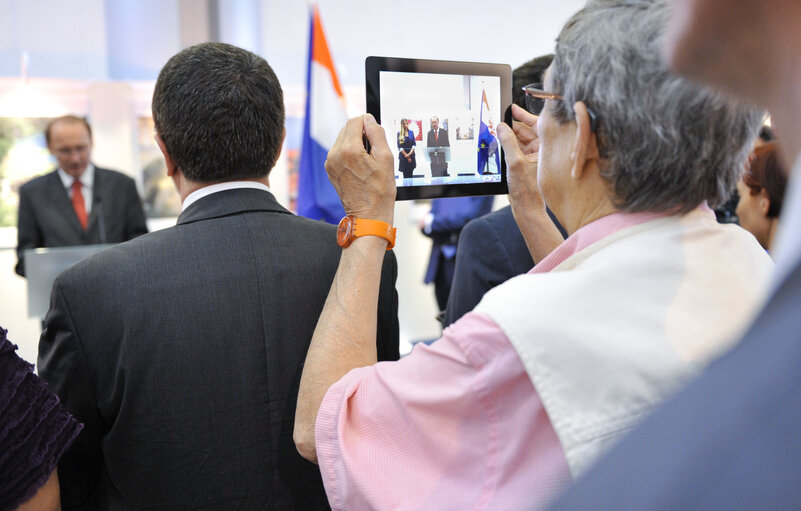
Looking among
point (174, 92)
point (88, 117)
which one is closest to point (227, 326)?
point (174, 92)

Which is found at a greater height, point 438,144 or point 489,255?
point 438,144

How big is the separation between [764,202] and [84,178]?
373cm

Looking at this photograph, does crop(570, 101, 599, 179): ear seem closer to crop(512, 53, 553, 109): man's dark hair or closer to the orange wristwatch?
the orange wristwatch

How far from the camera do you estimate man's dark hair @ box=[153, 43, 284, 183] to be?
4.13 ft

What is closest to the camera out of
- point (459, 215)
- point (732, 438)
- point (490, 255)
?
point (732, 438)

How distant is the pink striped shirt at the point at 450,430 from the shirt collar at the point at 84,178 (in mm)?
3678

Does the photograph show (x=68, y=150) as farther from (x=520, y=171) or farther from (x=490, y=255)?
(x=520, y=171)

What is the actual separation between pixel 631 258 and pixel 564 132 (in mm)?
305

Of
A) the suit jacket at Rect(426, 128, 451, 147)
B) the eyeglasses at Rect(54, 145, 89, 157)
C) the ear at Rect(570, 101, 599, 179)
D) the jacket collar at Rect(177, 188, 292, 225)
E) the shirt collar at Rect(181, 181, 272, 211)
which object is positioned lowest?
the jacket collar at Rect(177, 188, 292, 225)

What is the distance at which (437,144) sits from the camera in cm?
143

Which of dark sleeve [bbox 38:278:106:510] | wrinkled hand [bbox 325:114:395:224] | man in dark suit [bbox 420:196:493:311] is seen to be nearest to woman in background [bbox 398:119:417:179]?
wrinkled hand [bbox 325:114:395:224]

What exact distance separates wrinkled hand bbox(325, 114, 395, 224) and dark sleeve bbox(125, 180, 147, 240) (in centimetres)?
321

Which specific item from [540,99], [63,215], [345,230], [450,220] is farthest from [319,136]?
[540,99]

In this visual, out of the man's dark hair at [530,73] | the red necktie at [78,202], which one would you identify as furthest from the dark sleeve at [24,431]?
the red necktie at [78,202]
